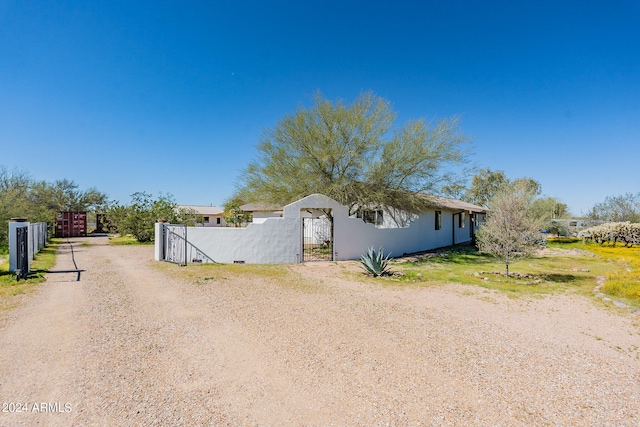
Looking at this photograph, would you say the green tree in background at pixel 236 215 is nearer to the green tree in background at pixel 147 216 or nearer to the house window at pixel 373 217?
the green tree in background at pixel 147 216

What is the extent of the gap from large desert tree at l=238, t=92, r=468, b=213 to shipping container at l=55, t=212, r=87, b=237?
85.2 ft

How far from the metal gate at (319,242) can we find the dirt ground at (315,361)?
264 inches

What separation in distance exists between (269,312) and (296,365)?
2.50 metres

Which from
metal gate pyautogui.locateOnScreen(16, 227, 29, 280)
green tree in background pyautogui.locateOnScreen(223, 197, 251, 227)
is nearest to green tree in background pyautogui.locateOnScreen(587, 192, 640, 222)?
green tree in background pyautogui.locateOnScreen(223, 197, 251, 227)

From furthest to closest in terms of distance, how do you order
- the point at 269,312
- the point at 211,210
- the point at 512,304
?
the point at 211,210, the point at 512,304, the point at 269,312

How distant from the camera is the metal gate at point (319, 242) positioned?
14469 millimetres

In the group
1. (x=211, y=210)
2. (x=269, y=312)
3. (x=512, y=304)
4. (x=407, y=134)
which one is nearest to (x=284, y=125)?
(x=407, y=134)

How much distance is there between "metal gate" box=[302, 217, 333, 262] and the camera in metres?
14.5

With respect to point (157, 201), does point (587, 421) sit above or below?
below

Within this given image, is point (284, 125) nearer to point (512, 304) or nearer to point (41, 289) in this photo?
point (41, 289)

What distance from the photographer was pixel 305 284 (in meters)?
9.37

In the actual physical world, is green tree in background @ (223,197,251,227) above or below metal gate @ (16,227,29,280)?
above

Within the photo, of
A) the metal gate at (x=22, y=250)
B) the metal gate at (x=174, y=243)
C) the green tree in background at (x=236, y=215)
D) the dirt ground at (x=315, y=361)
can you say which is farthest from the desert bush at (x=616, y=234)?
the metal gate at (x=22, y=250)

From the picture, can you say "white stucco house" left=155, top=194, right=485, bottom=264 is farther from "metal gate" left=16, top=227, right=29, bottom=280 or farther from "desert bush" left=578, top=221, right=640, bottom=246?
"desert bush" left=578, top=221, right=640, bottom=246
